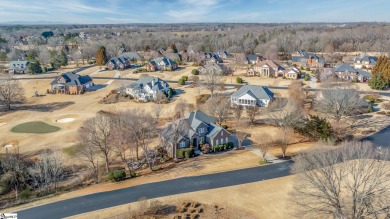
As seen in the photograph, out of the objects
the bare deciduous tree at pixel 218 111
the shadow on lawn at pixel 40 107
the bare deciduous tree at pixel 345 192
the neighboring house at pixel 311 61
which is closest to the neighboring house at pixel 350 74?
the neighboring house at pixel 311 61

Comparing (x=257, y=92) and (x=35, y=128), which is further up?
(x=257, y=92)

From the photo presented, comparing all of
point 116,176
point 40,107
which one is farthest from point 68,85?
point 116,176

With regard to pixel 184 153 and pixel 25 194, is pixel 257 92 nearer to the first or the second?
A: pixel 184 153

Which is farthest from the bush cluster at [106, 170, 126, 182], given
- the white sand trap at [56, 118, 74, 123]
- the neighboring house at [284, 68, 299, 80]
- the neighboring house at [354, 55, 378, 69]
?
the neighboring house at [354, 55, 378, 69]

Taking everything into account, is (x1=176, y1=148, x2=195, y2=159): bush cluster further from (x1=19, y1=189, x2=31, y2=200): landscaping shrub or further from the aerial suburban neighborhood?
(x1=19, y1=189, x2=31, y2=200): landscaping shrub

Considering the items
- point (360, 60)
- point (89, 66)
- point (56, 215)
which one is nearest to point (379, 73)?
point (360, 60)

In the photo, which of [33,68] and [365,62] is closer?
[33,68]

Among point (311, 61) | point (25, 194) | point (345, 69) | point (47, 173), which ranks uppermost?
point (311, 61)
